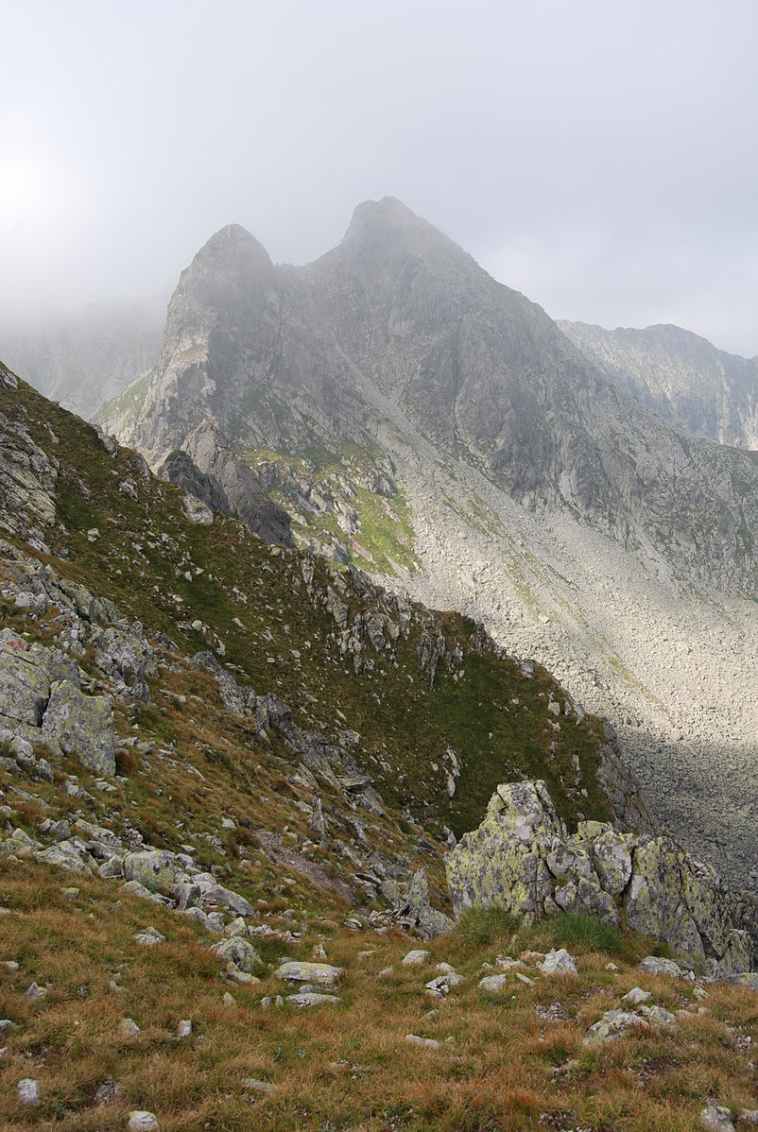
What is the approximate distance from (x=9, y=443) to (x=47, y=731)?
1728 inches

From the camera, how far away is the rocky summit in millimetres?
9008

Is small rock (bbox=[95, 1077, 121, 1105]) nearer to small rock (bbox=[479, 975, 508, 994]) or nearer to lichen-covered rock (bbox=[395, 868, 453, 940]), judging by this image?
small rock (bbox=[479, 975, 508, 994])

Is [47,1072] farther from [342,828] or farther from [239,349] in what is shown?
[239,349]

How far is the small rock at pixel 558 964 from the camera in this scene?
13.8 meters

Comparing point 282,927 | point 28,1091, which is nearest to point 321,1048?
point 28,1091

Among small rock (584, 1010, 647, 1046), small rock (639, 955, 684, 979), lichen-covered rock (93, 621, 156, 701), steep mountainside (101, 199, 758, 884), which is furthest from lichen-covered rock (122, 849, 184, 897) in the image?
steep mountainside (101, 199, 758, 884)

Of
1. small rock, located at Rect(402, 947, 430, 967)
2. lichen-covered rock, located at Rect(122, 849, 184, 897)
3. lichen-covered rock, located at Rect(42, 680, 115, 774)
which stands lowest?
small rock, located at Rect(402, 947, 430, 967)

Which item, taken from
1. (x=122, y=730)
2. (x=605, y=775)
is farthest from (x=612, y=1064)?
(x=605, y=775)

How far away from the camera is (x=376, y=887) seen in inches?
1079

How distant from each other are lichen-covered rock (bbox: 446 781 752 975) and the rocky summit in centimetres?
9

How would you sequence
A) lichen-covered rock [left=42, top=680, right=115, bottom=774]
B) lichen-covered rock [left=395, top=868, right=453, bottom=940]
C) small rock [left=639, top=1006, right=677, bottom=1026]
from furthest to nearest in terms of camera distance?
lichen-covered rock [left=395, top=868, right=453, bottom=940]
lichen-covered rock [left=42, top=680, right=115, bottom=774]
small rock [left=639, top=1006, right=677, bottom=1026]

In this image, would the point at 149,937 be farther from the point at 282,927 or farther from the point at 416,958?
the point at 416,958

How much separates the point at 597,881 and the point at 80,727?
19.5 m

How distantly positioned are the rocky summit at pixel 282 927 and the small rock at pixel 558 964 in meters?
0.08
